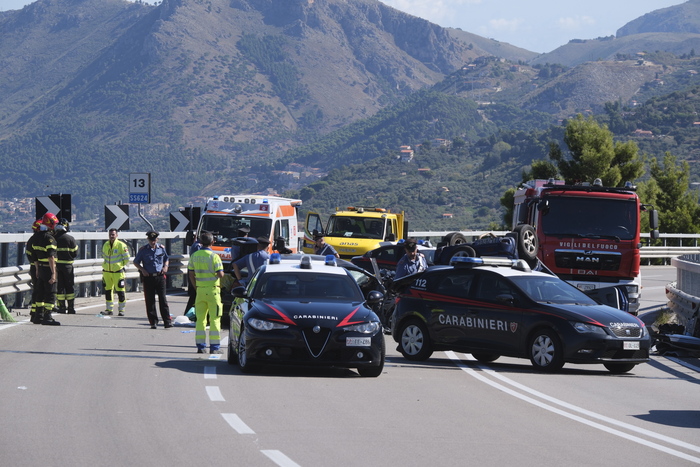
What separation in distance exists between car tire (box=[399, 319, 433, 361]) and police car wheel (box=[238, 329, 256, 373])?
10.6ft

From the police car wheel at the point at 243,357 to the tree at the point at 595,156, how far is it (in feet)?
159

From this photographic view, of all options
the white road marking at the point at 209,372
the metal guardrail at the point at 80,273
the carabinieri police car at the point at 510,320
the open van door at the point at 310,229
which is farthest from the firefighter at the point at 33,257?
the open van door at the point at 310,229

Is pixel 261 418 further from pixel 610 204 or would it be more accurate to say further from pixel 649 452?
pixel 610 204

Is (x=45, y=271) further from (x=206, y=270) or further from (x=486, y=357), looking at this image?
(x=486, y=357)

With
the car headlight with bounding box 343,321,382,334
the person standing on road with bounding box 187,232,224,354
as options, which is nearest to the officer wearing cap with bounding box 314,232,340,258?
the person standing on road with bounding box 187,232,224,354

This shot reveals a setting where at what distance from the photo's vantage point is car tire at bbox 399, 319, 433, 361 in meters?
15.9

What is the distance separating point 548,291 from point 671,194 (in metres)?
63.3

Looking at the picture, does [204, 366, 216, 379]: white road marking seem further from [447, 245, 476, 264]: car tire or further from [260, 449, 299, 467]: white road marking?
[447, 245, 476, 264]: car tire

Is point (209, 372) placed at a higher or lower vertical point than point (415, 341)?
lower

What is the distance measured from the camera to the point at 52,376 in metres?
12.5

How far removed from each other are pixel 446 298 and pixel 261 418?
20.9 feet

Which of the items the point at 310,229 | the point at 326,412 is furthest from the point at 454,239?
the point at 326,412

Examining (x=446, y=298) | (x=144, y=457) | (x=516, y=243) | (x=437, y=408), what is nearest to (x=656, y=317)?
(x=516, y=243)

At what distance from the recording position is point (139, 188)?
29938 millimetres
